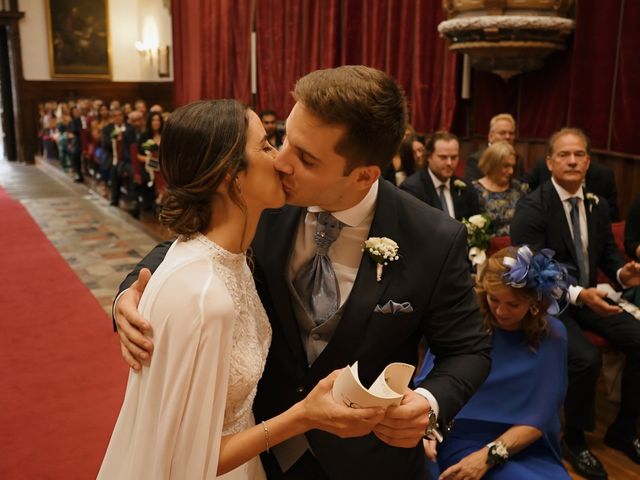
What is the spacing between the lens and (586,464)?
11.9ft

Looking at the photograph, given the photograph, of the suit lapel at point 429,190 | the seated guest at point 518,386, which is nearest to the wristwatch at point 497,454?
the seated guest at point 518,386

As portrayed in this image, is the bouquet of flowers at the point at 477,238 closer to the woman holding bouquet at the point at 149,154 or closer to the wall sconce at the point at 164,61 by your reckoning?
the woman holding bouquet at the point at 149,154

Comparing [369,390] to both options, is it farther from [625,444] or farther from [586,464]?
[625,444]

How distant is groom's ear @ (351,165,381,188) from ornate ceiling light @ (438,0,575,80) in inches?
209

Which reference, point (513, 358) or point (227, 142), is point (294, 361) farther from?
point (513, 358)

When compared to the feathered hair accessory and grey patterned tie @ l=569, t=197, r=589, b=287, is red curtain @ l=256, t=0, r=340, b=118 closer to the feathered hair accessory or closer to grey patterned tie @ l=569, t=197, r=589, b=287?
grey patterned tie @ l=569, t=197, r=589, b=287

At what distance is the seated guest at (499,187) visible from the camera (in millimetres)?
5617

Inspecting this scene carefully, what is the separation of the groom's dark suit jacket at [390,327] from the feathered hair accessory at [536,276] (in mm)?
1244

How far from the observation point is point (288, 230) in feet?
5.93

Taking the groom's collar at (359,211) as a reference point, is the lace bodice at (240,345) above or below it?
below

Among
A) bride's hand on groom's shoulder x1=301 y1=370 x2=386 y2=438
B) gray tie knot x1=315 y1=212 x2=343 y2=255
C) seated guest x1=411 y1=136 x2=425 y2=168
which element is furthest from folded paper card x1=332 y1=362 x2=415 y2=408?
seated guest x1=411 y1=136 x2=425 y2=168

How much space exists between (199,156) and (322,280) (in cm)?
47

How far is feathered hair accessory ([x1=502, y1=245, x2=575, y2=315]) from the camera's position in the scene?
2.93m

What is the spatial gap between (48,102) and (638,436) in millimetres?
17926
